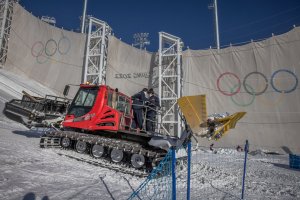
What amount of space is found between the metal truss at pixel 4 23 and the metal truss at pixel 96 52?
30.5 feet

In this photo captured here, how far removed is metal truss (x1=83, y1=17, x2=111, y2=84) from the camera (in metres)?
18.9

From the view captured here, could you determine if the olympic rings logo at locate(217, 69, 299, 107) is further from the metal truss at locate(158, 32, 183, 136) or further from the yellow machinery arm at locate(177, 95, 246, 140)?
the yellow machinery arm at locate(177, 95, 246, 140)

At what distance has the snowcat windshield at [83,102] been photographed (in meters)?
7.47

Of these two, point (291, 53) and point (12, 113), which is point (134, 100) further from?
point (291, 53)

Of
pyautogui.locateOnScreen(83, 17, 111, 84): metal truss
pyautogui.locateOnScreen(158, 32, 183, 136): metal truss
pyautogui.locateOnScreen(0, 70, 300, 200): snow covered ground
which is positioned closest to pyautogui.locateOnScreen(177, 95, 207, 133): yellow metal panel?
pyautogui.locateOnScreen(0, 70, 300, 200): snow covered ground

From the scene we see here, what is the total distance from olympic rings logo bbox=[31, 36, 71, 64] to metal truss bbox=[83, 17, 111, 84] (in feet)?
11.5

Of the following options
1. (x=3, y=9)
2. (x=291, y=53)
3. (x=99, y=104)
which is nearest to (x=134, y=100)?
(x=99, y=104)

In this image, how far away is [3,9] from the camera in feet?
77.0

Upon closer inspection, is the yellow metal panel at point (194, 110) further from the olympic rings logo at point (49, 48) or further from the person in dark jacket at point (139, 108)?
the olympic rings logo at point (49, 48)

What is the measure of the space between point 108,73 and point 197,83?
762 centimetres

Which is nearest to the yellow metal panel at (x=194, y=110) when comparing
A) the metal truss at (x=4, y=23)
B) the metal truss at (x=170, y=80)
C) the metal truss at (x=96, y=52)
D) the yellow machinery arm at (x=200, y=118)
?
the yellow machinery arm at (x=200, y=118)

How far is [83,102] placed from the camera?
7652 millimetres

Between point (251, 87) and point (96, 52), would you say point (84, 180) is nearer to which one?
point (251, 87)

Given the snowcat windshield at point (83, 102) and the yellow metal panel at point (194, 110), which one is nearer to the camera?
the yellow metal panel at point (194, 110)
